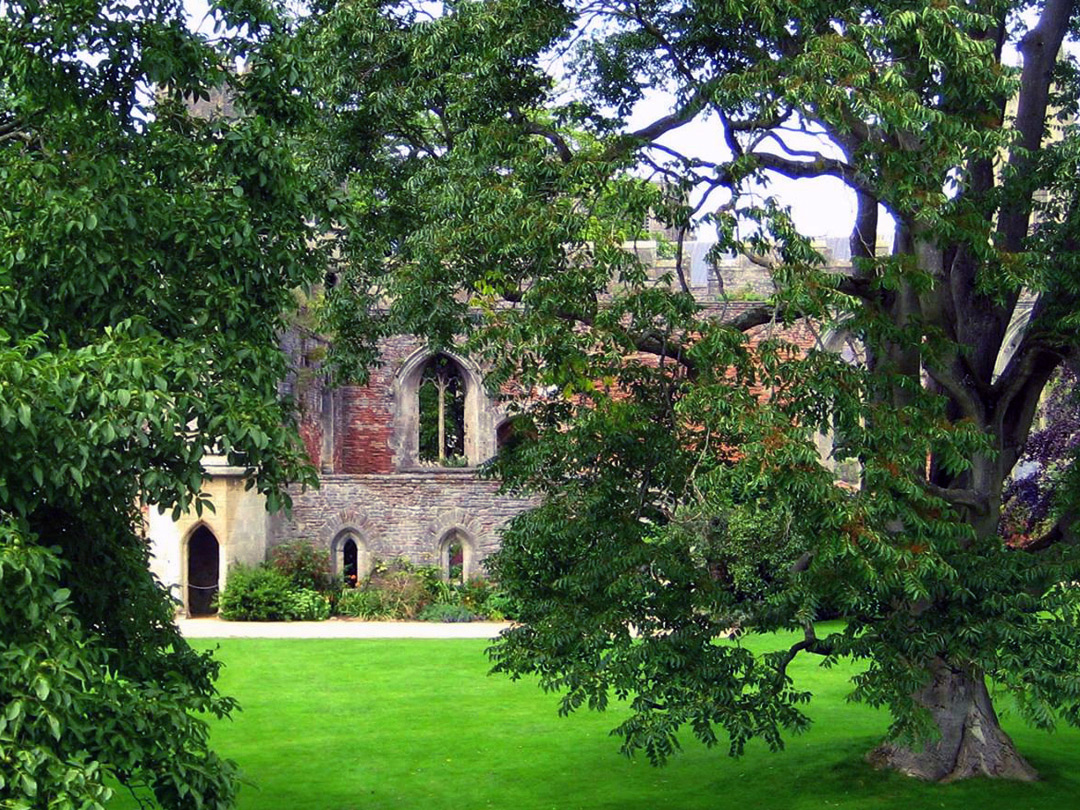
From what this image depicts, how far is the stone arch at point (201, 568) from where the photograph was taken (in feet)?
93.5

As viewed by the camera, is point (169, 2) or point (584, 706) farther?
point (584, 706)

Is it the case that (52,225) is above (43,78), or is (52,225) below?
below

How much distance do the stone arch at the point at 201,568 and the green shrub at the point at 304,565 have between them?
1110mm

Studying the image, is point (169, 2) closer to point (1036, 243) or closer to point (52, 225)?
point (52, 225)

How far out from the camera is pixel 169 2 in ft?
27.4

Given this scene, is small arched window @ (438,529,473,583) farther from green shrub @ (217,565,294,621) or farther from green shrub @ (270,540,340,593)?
green shrub @ (217,565,294,621)

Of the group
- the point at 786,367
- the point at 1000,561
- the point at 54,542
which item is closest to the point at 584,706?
the point at 1000,561

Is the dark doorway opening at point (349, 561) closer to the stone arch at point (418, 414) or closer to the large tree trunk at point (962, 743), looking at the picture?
the stone arch at point (418, 414)

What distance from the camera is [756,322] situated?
12.5 meters

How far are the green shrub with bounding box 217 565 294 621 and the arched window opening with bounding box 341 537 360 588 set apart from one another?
2.17 meters

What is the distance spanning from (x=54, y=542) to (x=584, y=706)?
10.9m

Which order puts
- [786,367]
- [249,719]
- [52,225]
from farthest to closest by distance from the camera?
[249,719] → [786,367] → [52,225]

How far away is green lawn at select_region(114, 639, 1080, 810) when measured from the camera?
516 inches

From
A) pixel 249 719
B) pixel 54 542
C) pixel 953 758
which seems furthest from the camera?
pixel 249 719
